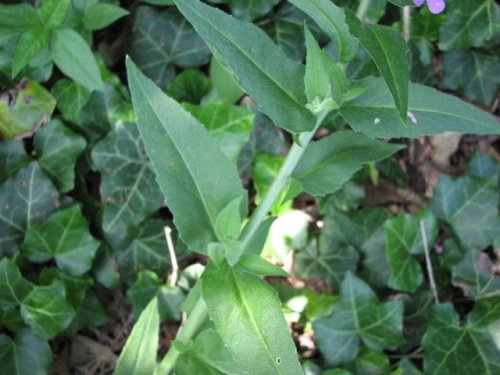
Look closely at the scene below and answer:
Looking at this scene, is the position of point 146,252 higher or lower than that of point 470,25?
lower

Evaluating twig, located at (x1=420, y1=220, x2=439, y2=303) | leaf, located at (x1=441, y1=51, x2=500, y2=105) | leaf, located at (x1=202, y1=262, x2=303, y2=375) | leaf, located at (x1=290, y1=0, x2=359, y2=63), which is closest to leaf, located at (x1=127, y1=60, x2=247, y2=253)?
leaf, located at (x1=202, y1=262, x2=303, y2=375)

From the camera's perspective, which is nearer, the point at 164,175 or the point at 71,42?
the point at 164,175

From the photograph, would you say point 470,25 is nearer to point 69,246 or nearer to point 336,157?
point 336,157

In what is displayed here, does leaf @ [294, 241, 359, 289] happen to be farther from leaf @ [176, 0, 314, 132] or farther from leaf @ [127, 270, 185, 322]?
leaf @ [176, 0, 314, 132]

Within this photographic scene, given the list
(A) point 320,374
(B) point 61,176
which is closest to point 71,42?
(B) point 61,176

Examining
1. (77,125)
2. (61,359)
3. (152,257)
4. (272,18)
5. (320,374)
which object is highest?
(272,18)

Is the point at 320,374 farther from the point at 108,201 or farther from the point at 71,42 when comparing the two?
the point at 71,42

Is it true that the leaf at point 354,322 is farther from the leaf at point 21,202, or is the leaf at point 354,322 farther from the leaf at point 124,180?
the leaf at point 21,202

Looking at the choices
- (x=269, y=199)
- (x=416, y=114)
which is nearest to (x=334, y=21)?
(x=416, y=114)
